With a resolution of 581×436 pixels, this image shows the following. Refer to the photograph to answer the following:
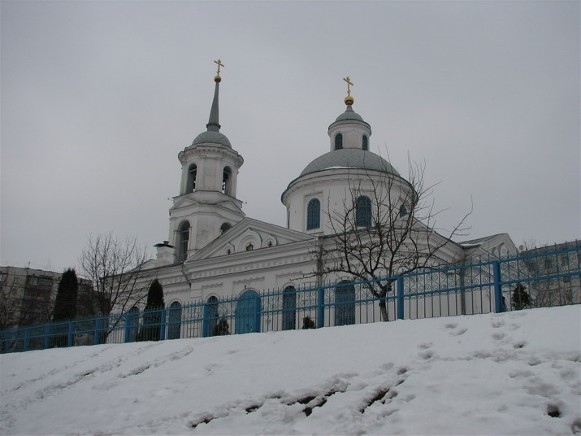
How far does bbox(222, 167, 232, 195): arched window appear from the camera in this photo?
111 feet

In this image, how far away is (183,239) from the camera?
3366cm

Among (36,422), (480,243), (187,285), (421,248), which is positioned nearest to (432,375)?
(36,422)

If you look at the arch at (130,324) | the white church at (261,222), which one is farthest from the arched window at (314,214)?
the arch at (130,324)

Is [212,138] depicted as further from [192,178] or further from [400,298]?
[400,298]

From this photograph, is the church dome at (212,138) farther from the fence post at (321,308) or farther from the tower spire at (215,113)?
the fence post at (321,308)

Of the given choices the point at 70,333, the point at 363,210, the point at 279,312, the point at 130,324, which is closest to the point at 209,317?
the point at 279,312

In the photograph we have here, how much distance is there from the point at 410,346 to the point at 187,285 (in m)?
21.4

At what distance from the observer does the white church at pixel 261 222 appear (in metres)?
25.5

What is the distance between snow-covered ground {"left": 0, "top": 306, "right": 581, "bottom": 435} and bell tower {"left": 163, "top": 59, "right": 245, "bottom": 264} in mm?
18950

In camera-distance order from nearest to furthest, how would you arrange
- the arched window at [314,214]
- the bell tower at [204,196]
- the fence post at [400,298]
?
the fence post at [400,298]
the arched window at [314,214]
the bell tower at [204,196]

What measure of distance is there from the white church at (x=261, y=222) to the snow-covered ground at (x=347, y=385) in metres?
Answer: 10.6

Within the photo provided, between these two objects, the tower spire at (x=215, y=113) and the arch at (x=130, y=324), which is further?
the tower spire at (x=215, y=113)

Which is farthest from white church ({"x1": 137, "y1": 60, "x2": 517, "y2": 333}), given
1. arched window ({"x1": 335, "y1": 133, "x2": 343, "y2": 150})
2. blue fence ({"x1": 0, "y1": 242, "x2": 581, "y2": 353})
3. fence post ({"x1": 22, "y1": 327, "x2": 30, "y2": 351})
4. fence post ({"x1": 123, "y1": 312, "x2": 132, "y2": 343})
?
fence post ({"x1": 22, "y1": 327, "x2": 30, "y2": 351})

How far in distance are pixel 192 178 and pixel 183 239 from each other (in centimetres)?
336
